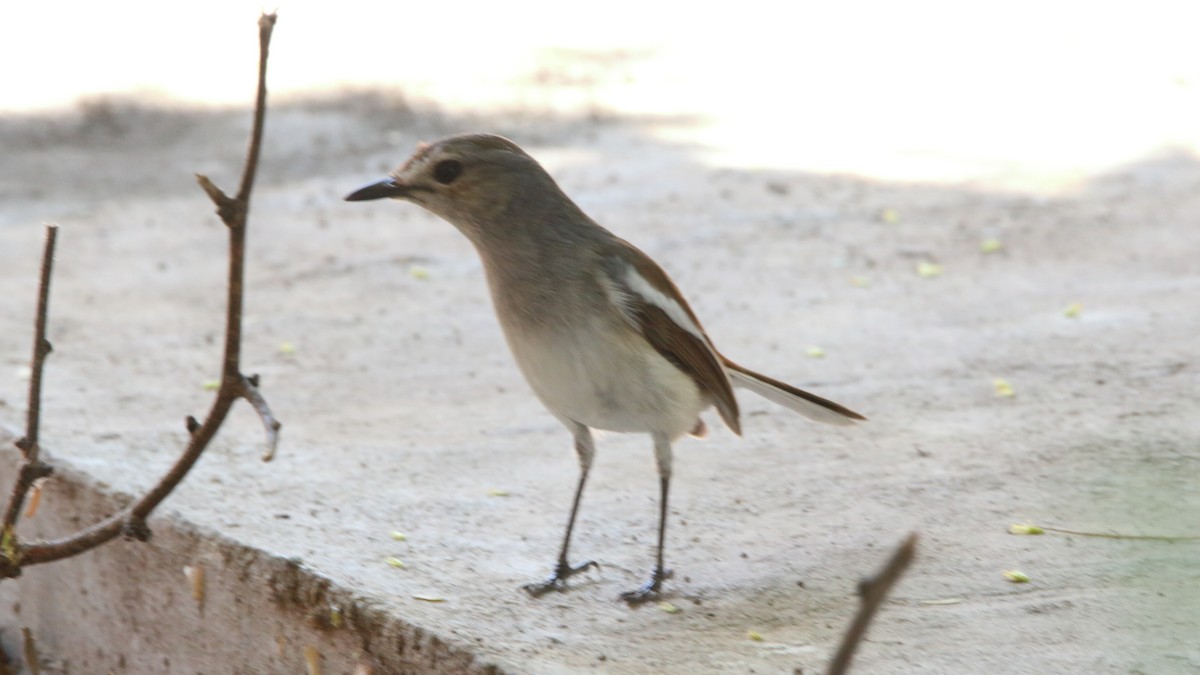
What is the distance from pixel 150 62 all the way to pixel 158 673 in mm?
7236

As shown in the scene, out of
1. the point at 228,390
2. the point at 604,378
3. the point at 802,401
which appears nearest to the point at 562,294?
the point at 604,378

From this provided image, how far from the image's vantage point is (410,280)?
6594 millimetres

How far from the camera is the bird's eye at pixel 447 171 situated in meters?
3.34

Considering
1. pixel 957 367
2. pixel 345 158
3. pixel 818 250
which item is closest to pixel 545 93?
pixel 345 158

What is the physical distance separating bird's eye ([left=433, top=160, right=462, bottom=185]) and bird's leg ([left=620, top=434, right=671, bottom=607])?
77cm

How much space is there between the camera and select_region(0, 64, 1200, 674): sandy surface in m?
3.30

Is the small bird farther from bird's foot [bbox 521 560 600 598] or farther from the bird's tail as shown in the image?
the bird's tail

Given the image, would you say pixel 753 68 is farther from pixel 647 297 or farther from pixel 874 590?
pixel 874 590

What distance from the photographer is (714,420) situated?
17.2 feet

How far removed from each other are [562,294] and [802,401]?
74 centimetres

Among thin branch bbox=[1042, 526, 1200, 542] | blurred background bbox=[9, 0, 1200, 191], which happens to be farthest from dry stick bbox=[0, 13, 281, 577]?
blurred background bbox=[9, 0, 1200, 191]

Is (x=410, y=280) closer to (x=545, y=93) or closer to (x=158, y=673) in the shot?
(x=158, y=673)

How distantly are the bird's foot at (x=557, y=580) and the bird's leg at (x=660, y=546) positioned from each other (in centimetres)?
14

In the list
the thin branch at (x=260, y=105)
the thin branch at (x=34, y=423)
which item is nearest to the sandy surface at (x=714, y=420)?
the thin branch at (x=34, y=423)
